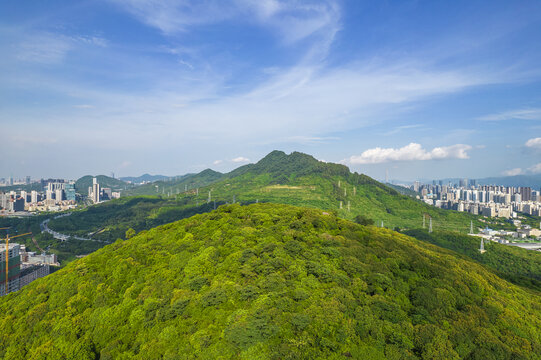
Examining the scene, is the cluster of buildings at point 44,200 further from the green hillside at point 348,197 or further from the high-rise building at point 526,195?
the high-rise building at point 526,195

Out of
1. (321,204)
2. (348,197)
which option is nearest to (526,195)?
(348,197)

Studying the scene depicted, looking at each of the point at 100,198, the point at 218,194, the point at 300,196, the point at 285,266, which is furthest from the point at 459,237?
the point at 100,198

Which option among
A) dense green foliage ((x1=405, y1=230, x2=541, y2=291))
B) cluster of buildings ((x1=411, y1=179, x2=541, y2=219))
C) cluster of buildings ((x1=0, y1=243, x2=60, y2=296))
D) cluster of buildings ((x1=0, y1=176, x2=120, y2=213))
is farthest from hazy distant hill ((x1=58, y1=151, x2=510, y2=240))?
cluster of buildings ((x1=0, y1=176, x2=120, y2=213))

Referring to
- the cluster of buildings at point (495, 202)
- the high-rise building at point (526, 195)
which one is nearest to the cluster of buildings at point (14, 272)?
the cluster of buildings at point (495, 202)

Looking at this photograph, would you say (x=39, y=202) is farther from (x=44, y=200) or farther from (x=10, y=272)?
(x=10, y=272)

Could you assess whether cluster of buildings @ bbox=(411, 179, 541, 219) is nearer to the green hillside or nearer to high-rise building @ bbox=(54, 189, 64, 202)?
the green hillside

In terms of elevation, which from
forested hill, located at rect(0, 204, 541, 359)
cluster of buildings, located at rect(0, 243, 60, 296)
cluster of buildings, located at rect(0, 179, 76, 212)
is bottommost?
cluster of buildings, located at rect(0, 243, 60, 296)
